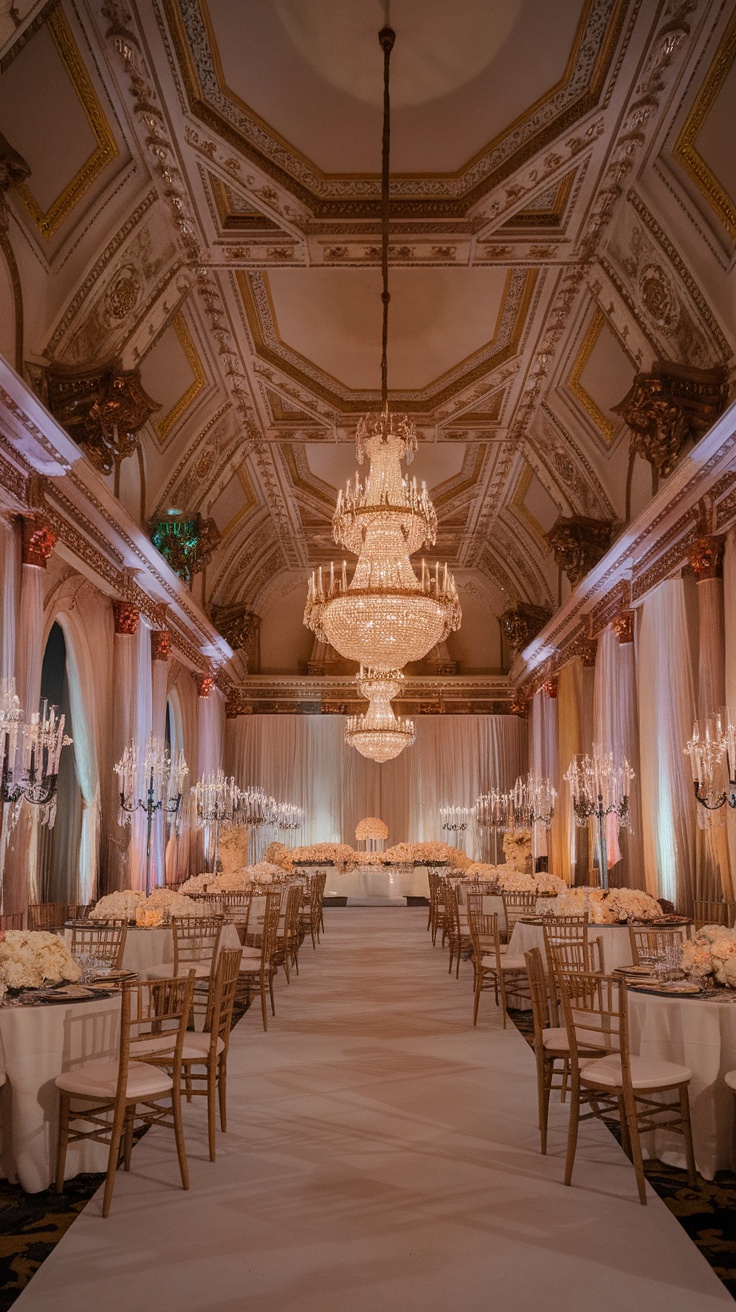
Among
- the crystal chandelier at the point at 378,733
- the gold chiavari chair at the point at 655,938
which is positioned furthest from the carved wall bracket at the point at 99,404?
the gold chiavari chair at the point at 655,938

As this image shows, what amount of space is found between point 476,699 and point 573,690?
851cm

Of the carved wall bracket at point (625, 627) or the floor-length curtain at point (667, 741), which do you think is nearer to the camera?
the floor-length curtain at point (667, 741)

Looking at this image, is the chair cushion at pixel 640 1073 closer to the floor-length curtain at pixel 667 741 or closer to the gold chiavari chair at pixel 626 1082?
the gold chiavari chair at pixel 626 1082

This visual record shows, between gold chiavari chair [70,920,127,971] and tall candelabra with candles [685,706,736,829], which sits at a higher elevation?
tall candelabra with candles [685,706,736,829]

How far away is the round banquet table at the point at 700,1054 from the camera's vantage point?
4711 mm

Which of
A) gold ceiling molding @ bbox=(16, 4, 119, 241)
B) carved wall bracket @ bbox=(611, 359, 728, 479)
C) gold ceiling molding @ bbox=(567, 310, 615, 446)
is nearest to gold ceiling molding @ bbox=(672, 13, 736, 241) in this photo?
carved wall bracket @ bbox=(611, 359, 728, 479)

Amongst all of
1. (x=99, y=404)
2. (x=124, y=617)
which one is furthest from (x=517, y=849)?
(x=99, y=404)

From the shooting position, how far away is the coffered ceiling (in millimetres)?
7941

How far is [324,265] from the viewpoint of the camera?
1092cm

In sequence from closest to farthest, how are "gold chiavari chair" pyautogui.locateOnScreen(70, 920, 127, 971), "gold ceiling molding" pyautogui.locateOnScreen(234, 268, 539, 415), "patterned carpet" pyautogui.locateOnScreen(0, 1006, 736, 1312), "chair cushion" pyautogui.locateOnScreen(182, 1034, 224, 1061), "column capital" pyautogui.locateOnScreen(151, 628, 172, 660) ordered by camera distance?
"patterned carpet" pyautogui.locateOnScreen(0, 1006, 736, 1312)
"chair cushion" pyautogui.locateOnScreen(182, 1034, 224, 1061)
"gold chiavari chair" pyautogui.locateOnScreen(70, 920, 127, 971)
"gold ceiling molding" pyautogui.locateOnScreen(234, 268, 539, 415)
"column capital" pyautogui.locateOnScreen(151, 628, 172, 660)

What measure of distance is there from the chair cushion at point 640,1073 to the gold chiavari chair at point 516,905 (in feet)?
21.9

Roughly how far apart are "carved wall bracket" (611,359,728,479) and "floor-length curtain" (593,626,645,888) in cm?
393

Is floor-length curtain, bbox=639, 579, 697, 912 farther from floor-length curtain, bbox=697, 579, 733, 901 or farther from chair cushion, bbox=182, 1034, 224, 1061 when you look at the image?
chair cushion, bbox=182, 1034, 224, 1061

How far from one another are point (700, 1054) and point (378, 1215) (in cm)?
176
